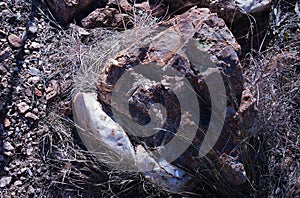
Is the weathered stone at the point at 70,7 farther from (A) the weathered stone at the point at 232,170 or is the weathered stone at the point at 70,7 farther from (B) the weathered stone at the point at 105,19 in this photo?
(A) the weathered stone at the point at 232,170

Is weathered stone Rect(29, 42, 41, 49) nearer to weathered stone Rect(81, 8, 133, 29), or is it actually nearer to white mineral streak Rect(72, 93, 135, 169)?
weathered stone Rect(81, 8, 133, 29)

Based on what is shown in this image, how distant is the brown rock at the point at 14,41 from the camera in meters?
2.36

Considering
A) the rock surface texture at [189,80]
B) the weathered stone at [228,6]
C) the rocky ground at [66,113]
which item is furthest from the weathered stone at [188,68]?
the weathered stone at [228,6]

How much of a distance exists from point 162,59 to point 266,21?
2.40 feet

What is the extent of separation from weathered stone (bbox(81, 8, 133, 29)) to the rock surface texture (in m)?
0.37

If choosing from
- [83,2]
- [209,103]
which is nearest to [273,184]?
[209,103]

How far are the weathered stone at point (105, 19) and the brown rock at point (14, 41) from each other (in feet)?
1.00

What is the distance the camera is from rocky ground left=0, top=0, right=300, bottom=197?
2176 mm

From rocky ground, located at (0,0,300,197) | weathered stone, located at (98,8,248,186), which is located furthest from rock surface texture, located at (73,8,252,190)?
rocky ground, located at (0,0,300,197)

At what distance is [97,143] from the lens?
2219 millimetres

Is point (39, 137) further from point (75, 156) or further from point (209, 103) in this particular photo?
point (209, 103)

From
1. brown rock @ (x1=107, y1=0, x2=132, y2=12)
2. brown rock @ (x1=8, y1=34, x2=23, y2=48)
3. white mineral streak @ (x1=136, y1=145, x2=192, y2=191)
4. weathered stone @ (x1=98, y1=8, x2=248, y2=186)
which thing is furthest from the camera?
brown rock @ (x1=107, y1=0, x2=132, y2=12)

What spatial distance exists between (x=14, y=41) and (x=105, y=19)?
1.40 feet

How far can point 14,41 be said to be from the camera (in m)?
2.36
